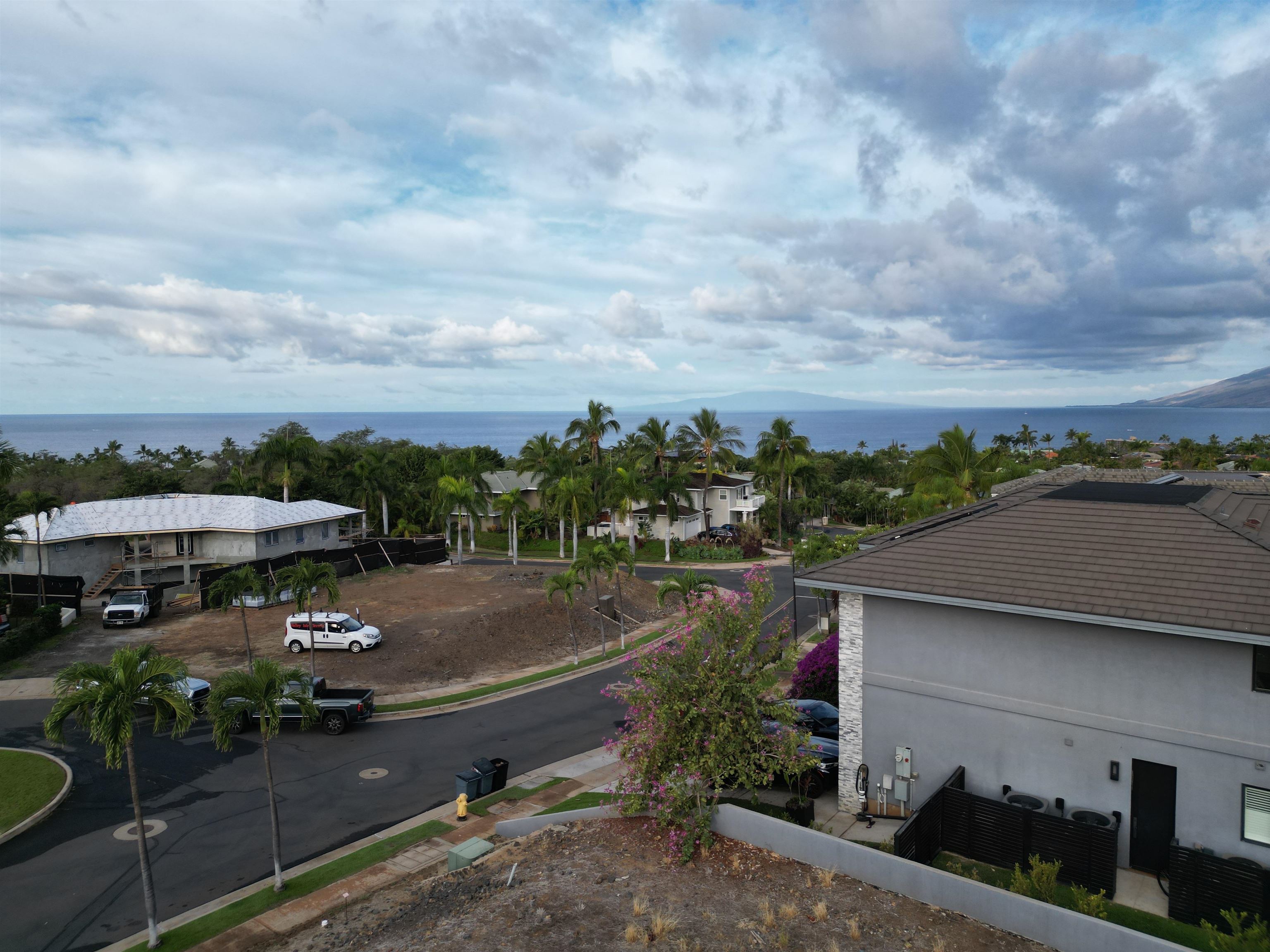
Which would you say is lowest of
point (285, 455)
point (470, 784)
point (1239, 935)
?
point (470, 784)

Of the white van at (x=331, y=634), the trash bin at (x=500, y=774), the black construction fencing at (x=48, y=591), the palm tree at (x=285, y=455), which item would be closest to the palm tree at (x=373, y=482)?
the palm tree at (x=285, y=455)

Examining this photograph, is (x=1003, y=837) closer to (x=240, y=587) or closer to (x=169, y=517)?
(x=240, y=587)

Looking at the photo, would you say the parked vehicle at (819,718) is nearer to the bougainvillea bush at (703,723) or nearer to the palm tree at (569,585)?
the bougainvillea bush at (703,723)

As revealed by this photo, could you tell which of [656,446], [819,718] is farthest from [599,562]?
[656,446]

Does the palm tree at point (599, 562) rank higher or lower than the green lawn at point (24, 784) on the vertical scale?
higher

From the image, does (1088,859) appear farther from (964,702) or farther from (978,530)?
(978,530)
